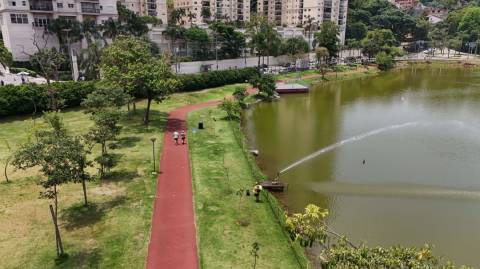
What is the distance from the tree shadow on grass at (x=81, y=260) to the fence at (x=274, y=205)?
10331mm

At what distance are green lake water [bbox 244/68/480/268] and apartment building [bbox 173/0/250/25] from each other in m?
69.3

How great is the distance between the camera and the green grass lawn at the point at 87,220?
20.5 meters

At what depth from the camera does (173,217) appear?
2477 cm

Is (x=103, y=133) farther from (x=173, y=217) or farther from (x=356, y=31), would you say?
(x=356, y=31)

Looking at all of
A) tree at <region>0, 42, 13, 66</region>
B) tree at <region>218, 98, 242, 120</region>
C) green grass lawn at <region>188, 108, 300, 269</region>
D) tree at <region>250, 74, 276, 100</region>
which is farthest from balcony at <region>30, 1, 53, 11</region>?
green grass lawn at <region>188, 108, 300, 269</region>

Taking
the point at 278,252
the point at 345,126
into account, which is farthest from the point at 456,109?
the point at 278,252

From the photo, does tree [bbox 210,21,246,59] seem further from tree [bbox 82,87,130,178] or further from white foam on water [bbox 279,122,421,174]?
tree [bbox 82,87,130,178]

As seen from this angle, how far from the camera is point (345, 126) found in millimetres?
50344

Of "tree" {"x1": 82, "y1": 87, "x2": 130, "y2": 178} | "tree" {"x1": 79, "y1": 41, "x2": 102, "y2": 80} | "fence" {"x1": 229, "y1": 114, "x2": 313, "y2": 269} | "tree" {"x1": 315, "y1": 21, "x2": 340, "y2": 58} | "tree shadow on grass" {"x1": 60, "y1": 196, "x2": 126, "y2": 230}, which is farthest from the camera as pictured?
"tree" {"x1": 315, "y1": 21, "x2": 340, "y2": 58}

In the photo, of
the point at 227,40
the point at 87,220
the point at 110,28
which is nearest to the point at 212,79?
the point at 110,28

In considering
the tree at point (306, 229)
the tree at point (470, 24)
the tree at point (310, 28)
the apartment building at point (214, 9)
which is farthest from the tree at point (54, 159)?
the tree at point (470, 24)

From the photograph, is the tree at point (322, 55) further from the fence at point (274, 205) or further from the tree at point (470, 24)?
the tree at point (470, 24)

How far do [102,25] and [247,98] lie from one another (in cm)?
3272

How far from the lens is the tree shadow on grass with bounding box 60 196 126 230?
2392cm
